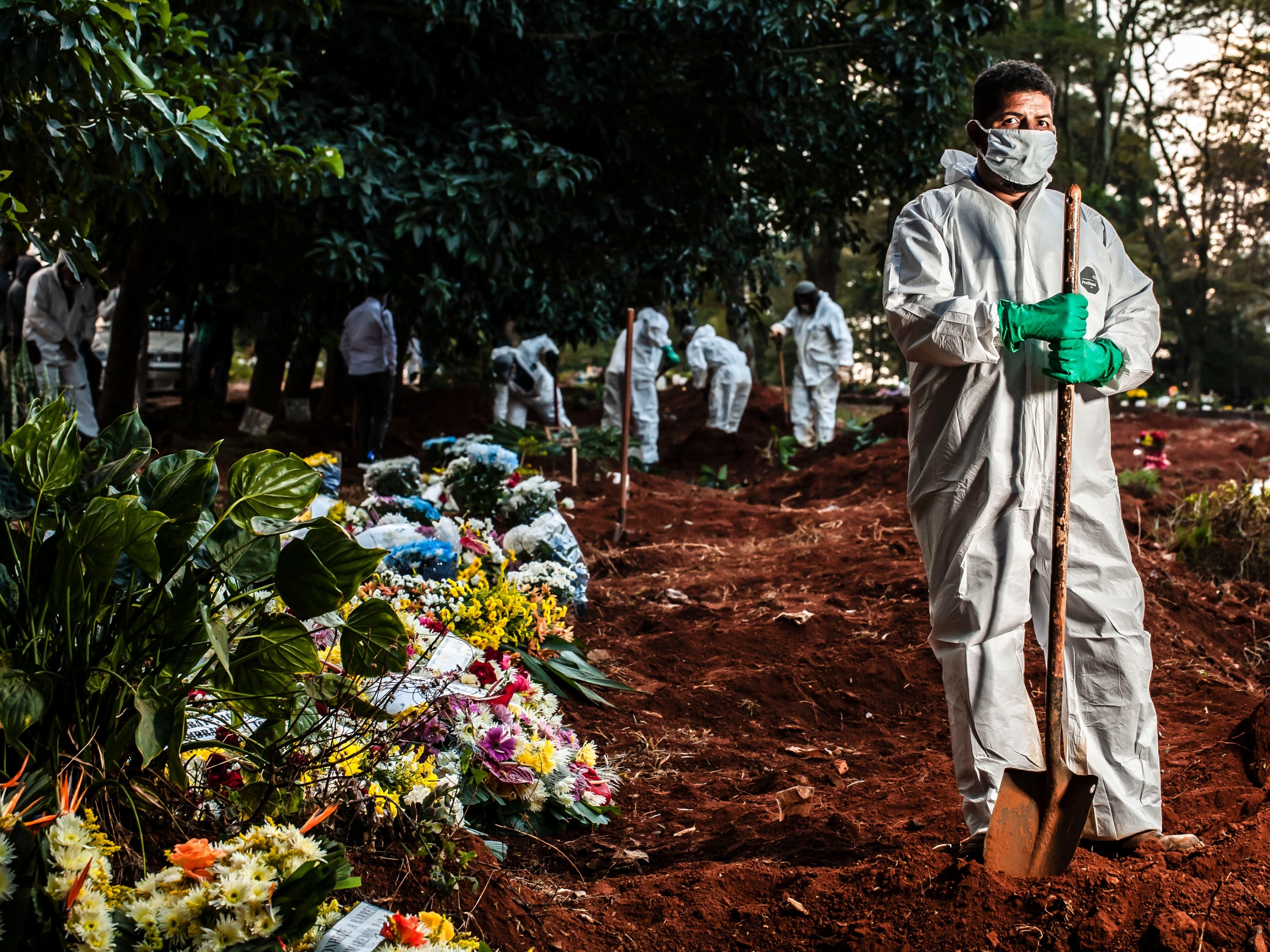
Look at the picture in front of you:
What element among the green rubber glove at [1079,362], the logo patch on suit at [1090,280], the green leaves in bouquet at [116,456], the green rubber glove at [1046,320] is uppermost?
the logo patch on suit at [1090,280]

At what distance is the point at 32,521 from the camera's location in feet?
6.79

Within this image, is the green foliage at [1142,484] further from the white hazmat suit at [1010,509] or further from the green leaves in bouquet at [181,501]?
the green leaves in bouquet at [181,501]

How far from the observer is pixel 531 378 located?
1228 cm

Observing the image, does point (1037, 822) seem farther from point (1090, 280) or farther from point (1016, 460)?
point (1090, 280)

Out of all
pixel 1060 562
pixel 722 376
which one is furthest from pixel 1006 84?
pixel 722 376

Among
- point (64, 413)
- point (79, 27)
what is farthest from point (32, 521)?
point (79, 27)

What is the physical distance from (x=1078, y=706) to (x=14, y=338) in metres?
9.69

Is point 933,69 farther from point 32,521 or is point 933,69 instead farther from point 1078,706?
point 32,521

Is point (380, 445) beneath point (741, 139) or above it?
beneath

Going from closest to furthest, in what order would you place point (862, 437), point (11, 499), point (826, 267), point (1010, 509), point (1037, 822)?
1. point (11, 499)
2. point (1037, 822)
3. point (1010, 509)
4. point (862, 437)
5. point (826, 267)

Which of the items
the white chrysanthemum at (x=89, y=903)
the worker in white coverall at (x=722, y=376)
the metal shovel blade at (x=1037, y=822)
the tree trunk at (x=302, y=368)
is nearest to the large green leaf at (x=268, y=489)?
the white chrysanthemum at (x=89, y=903)

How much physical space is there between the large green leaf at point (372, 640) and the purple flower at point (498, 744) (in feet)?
2.38

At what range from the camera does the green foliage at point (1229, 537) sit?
6.37m

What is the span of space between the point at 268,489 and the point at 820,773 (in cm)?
237
